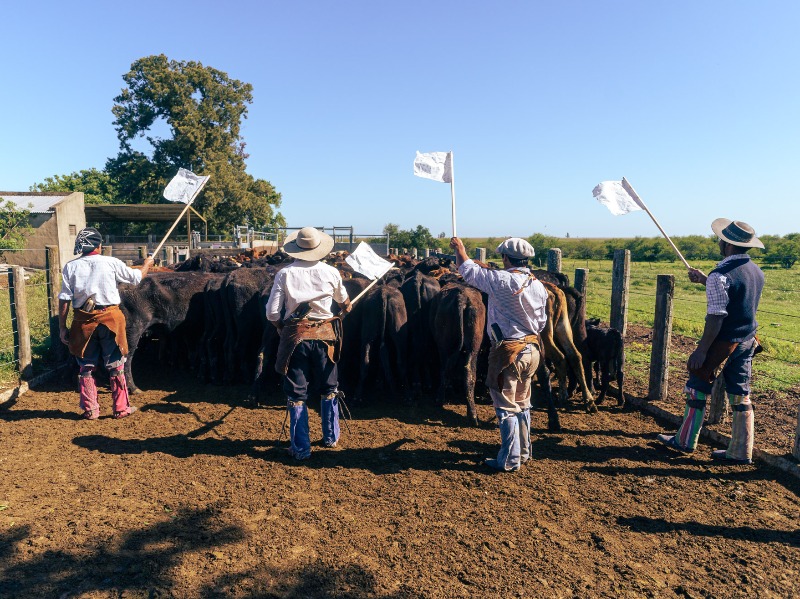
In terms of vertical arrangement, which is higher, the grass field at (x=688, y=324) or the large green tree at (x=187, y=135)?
the large green tree at (x=187, y=135)

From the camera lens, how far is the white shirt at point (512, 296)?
432cm

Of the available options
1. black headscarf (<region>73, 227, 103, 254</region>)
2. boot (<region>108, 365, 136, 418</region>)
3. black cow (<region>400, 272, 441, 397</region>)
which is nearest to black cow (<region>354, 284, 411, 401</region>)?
black cow (<region>400, 272, 441, 397</region>)

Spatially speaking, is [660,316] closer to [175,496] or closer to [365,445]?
[365,445]

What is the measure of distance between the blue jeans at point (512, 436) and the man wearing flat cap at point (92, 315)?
4158 millimetres

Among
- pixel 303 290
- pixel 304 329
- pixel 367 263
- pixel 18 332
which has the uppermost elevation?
pixel 367 263

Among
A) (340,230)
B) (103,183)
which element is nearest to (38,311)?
(340,230)

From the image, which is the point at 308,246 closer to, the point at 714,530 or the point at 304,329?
the point at 304,329

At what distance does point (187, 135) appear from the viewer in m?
33.3

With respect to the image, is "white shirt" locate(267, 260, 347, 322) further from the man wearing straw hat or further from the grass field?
the grass field

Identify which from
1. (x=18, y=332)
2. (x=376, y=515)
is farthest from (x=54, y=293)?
(x=376, y=515)

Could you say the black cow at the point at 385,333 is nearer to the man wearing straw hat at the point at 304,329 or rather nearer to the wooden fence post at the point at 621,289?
the man wearing straw hat at the point at 304,329

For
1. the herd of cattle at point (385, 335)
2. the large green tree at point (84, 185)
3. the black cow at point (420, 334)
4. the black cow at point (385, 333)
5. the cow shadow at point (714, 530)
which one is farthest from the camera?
the large green tree at point (84, 185)

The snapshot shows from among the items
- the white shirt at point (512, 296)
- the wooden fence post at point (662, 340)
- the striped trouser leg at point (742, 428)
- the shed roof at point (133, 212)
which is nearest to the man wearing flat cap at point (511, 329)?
the white shirt at point (512, 296)

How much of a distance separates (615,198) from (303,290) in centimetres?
362
